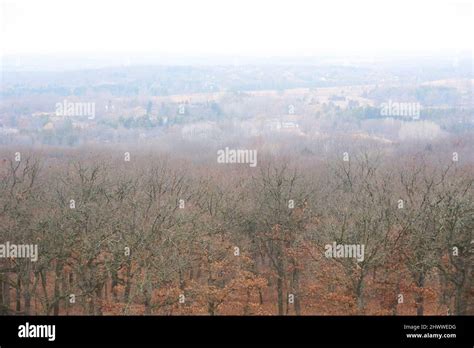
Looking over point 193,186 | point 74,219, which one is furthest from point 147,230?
point 193,186

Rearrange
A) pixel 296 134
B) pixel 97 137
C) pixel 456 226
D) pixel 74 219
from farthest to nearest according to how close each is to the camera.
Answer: pixel 296 134
pixel 97 137
pixel 74 219
pixel 456 226

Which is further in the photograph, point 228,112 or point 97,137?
point 228,112

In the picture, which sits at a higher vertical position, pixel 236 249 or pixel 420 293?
pixel 236 249

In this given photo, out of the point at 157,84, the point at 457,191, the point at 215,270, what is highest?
the point at 157,84

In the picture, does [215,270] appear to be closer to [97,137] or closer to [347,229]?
[347,229]

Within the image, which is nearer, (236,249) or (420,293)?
(420,293)
